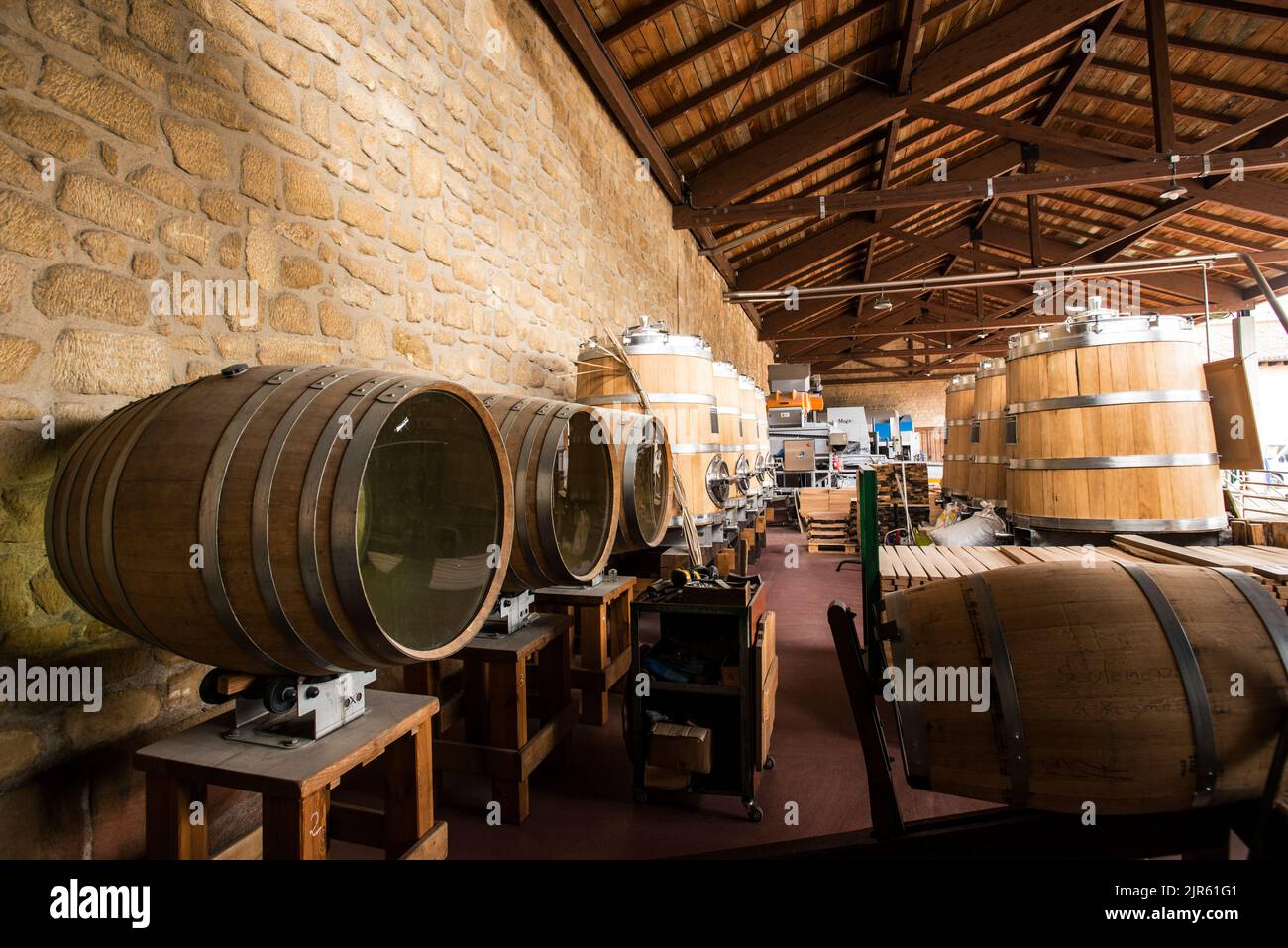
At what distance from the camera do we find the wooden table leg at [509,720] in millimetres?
2254

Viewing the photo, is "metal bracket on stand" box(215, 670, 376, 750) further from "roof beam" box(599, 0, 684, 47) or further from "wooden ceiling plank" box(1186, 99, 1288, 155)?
"wooden ceiling plank" box(1186, 99, 1288, 155)

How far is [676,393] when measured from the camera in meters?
3.77

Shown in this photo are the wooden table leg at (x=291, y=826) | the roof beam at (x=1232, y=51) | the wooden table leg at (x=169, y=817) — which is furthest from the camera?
the roof beam at (x=1232, y=51)

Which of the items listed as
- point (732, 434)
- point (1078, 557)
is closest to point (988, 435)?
point (732, 434)

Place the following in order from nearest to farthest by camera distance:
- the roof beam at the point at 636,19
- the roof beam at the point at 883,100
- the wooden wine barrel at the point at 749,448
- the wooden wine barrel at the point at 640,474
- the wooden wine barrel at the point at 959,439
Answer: the wooden wine barrel at the point at 640,474 < the roof beam at the point at 636,19 < the wooden wine barrel at the point at 749,448 < the roof beam at the point at 883,100 < the wooden wine barrel at the point at 959,439

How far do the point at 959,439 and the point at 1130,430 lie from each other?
142 inches

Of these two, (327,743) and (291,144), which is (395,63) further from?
(327,743)

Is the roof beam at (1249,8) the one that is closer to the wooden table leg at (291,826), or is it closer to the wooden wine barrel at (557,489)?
the wooden wine barrel at (557,489)

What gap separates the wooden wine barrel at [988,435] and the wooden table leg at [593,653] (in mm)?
4083

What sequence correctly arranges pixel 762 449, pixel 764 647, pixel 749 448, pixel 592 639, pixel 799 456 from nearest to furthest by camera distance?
pixel 764 647
pixel 592 639
pixel 749 448
pixel 762 449
pixel 799 456

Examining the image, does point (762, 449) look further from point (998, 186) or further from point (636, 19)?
point (998, 186)

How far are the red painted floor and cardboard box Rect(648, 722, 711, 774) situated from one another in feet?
0.66

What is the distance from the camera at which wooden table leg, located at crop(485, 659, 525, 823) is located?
7.39ft

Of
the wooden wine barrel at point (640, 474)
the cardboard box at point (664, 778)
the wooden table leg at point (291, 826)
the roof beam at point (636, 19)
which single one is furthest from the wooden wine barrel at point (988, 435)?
the wooden table leg at point (291, 826)
